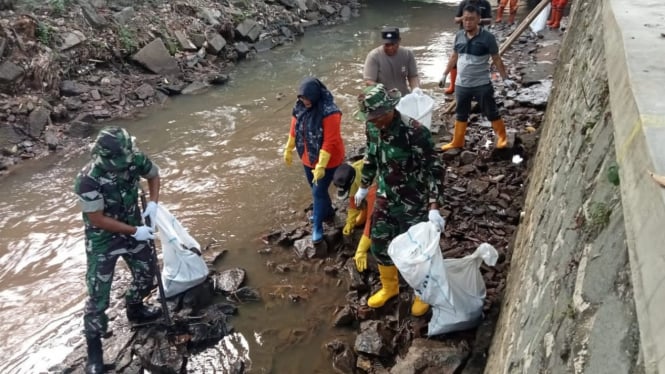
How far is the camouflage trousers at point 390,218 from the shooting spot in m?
3.94

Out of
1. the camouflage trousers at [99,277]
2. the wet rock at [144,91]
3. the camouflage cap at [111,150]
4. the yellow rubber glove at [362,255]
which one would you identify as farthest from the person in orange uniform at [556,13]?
the camouflage trousers at [99,277]

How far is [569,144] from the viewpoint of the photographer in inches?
106

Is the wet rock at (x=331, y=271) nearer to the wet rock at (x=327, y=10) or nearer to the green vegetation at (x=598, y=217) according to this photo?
the green vegetation at (x=598, y=217)

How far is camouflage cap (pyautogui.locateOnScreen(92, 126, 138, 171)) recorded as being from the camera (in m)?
3.66

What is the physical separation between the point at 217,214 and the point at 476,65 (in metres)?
3.66

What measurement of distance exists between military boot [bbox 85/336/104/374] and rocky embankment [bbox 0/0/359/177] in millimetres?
5186

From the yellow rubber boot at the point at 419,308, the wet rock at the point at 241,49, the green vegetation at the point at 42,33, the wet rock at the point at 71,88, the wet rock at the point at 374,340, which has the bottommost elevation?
the wet rock at the point at 374,340

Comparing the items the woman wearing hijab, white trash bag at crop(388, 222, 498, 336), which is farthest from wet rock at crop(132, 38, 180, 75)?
white trash bag at crop(388, 222, 498, 336)

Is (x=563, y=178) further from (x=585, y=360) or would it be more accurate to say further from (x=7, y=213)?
(x=7, y=213)

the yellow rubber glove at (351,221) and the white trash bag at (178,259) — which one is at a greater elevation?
the white trash bag at (178,259)

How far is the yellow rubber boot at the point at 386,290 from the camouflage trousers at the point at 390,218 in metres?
0.29

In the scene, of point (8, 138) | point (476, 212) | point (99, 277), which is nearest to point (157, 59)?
point (8, 138)

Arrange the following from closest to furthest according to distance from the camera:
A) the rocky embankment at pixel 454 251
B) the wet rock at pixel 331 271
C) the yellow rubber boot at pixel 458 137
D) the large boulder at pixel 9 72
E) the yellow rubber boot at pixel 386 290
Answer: the rocky embankment at pixel 454 251, the yellow rubber boot at pixel 386 290, the wet rock at pixel 331 271, the yellow rubber boot at pixel 458 137, the large boulder at pixel 9 72

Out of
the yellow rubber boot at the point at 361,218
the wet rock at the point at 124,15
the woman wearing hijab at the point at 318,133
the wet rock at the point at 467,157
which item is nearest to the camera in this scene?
the woman wearing hijab at the point at 318,133
